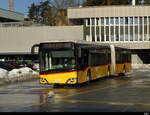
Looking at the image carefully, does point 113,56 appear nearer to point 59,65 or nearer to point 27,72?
point 27,72

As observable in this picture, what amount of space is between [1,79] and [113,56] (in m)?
9.71

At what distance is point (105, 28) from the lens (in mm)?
79000

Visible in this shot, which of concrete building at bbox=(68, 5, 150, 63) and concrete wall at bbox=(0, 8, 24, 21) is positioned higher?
concrete wall at bbox=(0, 8, 24, 21)

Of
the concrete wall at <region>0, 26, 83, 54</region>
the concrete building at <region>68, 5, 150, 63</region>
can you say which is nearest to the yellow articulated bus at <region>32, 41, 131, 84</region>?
the concrete building at <region>68, 5, 150, 63</region>

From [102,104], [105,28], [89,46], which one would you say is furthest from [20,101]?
[105,28]

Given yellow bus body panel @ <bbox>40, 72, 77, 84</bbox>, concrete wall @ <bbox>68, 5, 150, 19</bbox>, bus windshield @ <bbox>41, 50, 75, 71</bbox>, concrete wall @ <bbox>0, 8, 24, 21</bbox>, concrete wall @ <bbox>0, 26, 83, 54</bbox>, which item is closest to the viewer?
yellow bus body panel @ <bbox>40, 72, 77, 84</bbox>

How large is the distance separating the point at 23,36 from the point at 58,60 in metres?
62.1

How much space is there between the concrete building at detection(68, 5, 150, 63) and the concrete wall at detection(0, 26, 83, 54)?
20.9ft

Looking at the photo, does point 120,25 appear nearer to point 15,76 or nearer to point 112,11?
point 112,11

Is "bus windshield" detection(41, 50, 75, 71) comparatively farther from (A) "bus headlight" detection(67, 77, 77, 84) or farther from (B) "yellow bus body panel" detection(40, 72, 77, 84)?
(A) "bus headlight" detection(67, 77, 77, 84)

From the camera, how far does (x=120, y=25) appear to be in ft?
258

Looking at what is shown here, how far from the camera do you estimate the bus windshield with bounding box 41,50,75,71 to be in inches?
868

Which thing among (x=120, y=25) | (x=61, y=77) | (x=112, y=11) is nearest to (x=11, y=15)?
(x=112, y=11)

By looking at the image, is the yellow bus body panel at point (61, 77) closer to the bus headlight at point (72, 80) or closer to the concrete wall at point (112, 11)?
the bus headlight at point (72, 80)
